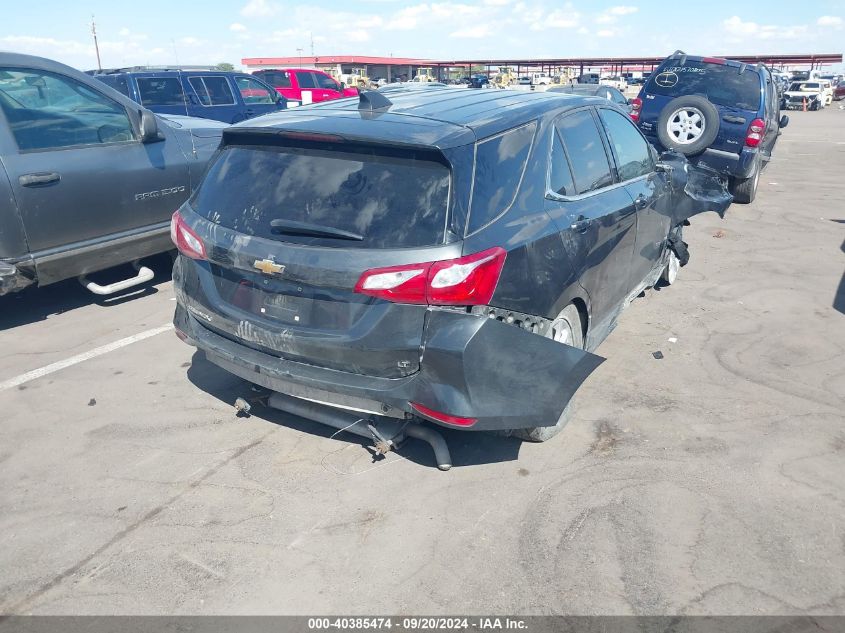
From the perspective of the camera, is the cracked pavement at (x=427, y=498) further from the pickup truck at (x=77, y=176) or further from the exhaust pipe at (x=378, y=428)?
the pickup truck at (x=77, y=176)

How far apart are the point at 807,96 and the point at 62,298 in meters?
44.5

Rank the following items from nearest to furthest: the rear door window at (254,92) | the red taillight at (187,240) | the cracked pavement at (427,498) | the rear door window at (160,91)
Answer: the cracked pavement at (427,498) → the red taillight at (187,240) → the rear door window at (160,91) → the rear door window at (254,92)

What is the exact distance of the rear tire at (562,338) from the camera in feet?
12.6

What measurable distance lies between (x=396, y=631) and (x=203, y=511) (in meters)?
1.19

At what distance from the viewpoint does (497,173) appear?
3430 mm

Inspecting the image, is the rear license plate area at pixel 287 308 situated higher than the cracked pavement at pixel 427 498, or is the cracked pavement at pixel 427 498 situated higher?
the rear license plate area at pixel 287 308

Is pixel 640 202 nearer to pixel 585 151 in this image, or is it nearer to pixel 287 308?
pixel 585 151

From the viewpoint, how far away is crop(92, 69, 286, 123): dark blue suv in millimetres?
13000

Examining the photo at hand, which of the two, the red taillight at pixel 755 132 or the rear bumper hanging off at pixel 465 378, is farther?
the red taillight at pixel 755 132

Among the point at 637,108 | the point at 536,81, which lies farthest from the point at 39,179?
the point at 536,81

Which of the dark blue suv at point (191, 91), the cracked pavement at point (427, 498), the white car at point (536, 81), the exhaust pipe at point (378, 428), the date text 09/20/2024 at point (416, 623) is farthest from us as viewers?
the white car at point (536, 81)

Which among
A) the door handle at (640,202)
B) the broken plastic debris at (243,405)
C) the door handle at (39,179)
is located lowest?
the broken plastic debris at (243,405)

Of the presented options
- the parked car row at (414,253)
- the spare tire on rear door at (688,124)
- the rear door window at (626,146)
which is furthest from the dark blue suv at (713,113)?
the parked car row at (414,253)

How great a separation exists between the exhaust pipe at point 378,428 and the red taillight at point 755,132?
8.33m
